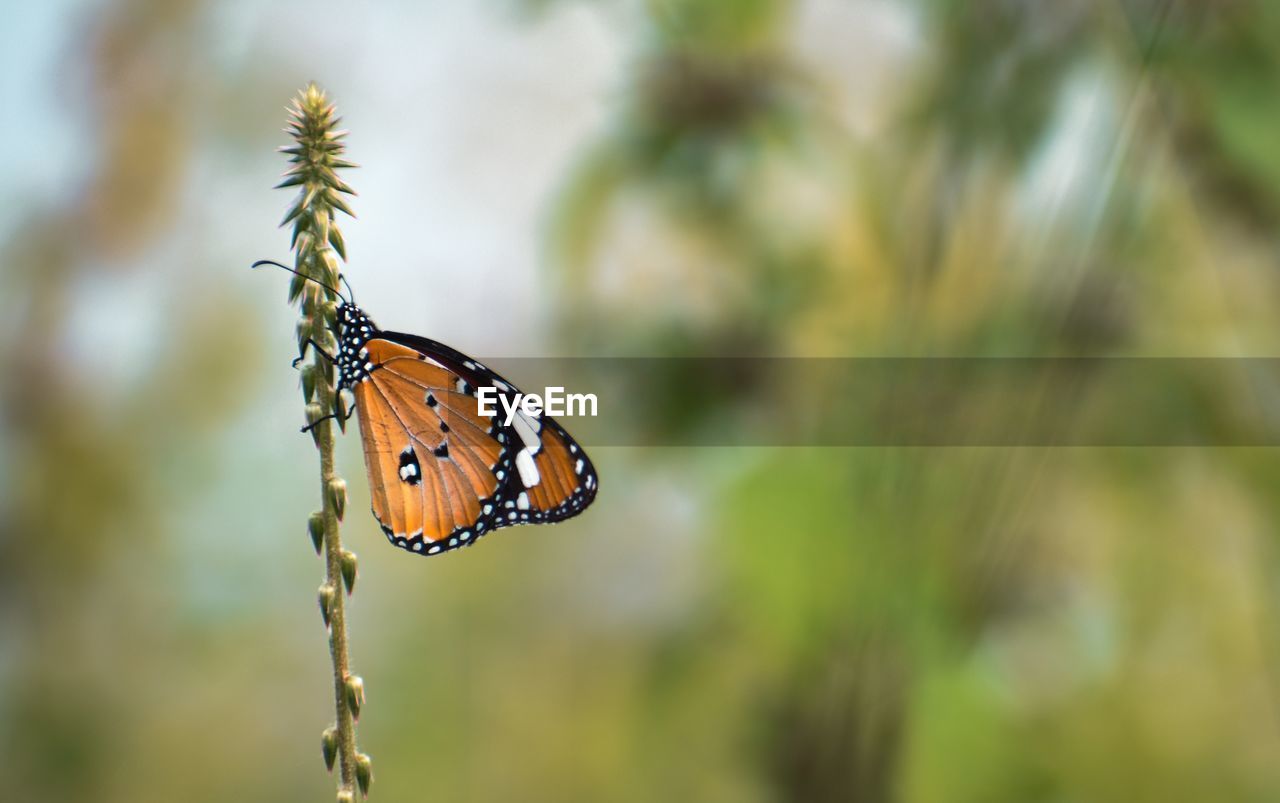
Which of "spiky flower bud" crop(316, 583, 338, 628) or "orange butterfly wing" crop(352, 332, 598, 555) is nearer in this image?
"spiky flower bud" crop(316, 583, 338, 628)

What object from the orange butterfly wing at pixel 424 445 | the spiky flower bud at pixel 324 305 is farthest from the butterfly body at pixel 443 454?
the spiky flower bud at pixel 324 305

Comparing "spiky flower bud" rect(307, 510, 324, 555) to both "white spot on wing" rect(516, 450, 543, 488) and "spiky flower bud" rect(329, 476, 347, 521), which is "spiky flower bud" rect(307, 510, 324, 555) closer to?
"spiky flower bud" rect(329, 476, 347, 521)

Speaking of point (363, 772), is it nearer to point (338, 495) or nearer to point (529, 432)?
point (338, 495)

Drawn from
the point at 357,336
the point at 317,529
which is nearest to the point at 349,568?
the point at 317,529

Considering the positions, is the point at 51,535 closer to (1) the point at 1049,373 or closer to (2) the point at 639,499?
(2) the point at 639,499

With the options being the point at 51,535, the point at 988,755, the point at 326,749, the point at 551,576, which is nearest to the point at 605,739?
the point at 551,576

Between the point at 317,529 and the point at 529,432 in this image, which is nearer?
the point at 317,529

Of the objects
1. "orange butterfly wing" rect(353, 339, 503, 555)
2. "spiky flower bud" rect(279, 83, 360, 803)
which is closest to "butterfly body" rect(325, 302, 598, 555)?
"orange butterfly wing" rect(353, 339, 503, 555)

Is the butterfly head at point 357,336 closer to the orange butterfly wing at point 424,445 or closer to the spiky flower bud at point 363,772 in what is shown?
the orange butterfly wing at point 424,445
